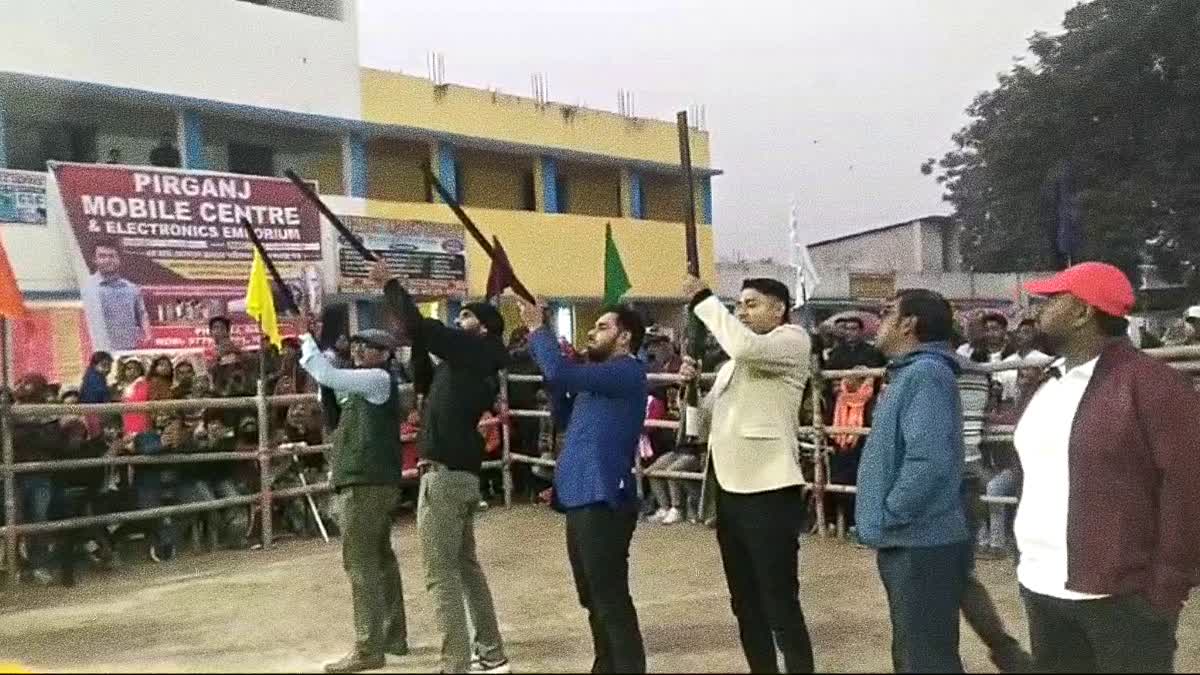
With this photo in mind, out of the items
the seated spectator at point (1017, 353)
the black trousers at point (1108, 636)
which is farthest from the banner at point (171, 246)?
the black trousers at point (1108, 636)

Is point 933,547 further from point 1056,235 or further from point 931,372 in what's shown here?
point 1056,235

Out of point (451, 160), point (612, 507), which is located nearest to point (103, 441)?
point (612, 507)

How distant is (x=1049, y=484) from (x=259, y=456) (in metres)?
6.29

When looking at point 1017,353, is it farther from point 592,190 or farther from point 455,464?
point 592,190

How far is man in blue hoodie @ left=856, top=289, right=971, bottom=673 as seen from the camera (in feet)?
11.9

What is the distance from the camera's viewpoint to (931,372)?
3.68 meters

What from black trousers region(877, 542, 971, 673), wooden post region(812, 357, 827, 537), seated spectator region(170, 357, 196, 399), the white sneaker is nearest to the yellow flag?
seated spectator region(170, 357, 196, 399)

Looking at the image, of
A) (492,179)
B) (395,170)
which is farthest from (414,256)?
(492,179)

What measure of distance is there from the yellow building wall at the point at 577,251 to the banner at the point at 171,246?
2.04 m

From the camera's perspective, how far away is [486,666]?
4.85 meters

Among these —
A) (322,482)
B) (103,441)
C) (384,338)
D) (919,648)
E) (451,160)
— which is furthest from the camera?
(451,160)

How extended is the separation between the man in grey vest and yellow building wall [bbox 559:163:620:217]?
46.4 ft

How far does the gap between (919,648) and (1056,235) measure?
3.76 metres

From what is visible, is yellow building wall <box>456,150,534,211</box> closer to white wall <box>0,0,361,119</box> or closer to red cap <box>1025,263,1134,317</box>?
white wall <box>0,0,361,119</box>
